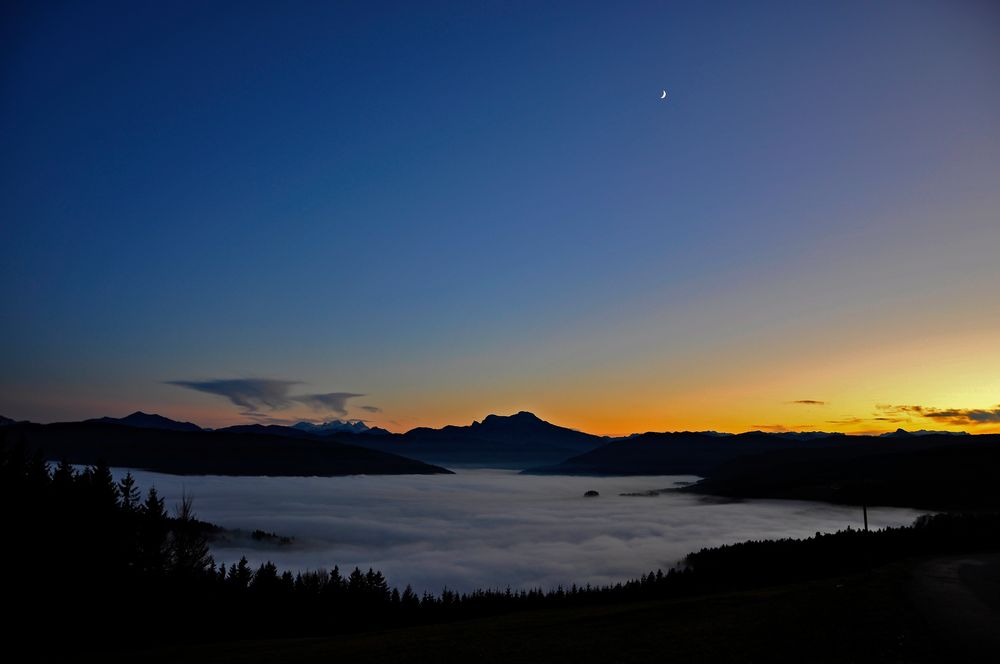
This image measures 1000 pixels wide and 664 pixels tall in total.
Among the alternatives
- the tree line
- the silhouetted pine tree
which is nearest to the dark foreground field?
the tree line

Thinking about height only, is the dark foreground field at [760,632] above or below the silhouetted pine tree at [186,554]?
above

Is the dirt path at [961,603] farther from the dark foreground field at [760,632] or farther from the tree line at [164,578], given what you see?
the tree line at [164,578]

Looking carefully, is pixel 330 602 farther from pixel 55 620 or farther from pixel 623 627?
pixel 623 627

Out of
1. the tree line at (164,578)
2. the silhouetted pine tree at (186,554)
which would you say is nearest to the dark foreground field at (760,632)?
the tree line at (164,578)

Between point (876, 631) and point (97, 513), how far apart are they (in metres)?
103

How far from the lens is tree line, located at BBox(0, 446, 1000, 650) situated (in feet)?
259

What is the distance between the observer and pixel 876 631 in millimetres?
31984

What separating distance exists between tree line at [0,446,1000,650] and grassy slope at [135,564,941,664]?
35.8 m

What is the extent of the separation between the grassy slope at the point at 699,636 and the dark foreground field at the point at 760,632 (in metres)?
0.08

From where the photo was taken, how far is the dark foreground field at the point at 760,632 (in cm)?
3058

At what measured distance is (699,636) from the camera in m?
36.9

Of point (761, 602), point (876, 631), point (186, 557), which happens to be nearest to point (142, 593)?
point (186, 557)

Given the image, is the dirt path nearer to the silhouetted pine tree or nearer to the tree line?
the tree line

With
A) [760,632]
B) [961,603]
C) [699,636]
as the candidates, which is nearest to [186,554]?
[699,636]
